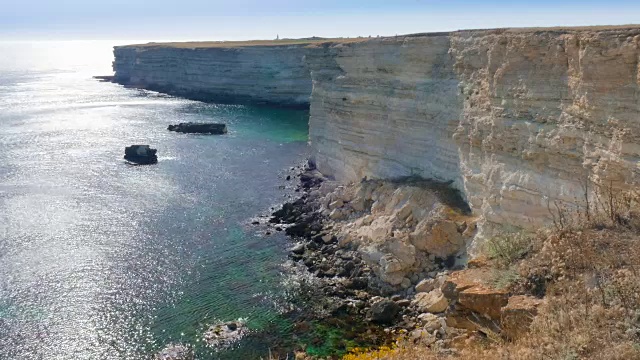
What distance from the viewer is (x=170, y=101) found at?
76.8 m

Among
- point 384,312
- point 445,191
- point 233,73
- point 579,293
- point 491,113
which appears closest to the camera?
point 579,293

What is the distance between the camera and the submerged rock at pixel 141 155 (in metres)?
42.1

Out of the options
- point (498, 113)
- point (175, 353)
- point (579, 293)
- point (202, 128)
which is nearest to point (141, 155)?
point (202, 128)

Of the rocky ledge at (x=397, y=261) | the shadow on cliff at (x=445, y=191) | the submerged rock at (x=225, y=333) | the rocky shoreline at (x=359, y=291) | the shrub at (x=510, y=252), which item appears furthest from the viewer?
the shadow on cliff at (x=445, y=191)

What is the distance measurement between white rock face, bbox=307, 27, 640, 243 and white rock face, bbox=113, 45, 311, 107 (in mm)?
37174

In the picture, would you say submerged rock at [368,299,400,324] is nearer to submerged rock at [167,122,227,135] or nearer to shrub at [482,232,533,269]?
shrub at [482,232,533,269]

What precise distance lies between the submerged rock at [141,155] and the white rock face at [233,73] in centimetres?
2844

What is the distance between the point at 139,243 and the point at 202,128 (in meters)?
28.9

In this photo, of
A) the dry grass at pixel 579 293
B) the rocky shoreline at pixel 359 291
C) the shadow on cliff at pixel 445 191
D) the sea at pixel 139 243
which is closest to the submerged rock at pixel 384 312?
the rocky shoreline at pixel 359 291

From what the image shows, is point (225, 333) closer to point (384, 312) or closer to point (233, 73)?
point (384, 312)

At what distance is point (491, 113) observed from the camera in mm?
20578

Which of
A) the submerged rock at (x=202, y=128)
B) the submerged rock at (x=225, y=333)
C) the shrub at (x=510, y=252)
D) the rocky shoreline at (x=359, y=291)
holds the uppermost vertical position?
the shrub at (x=510, y=252)

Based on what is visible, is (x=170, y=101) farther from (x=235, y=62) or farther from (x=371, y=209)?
(x=371, y=209)

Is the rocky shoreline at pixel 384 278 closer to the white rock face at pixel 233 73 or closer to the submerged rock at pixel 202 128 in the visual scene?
the submerged rock at pixel 202 128
